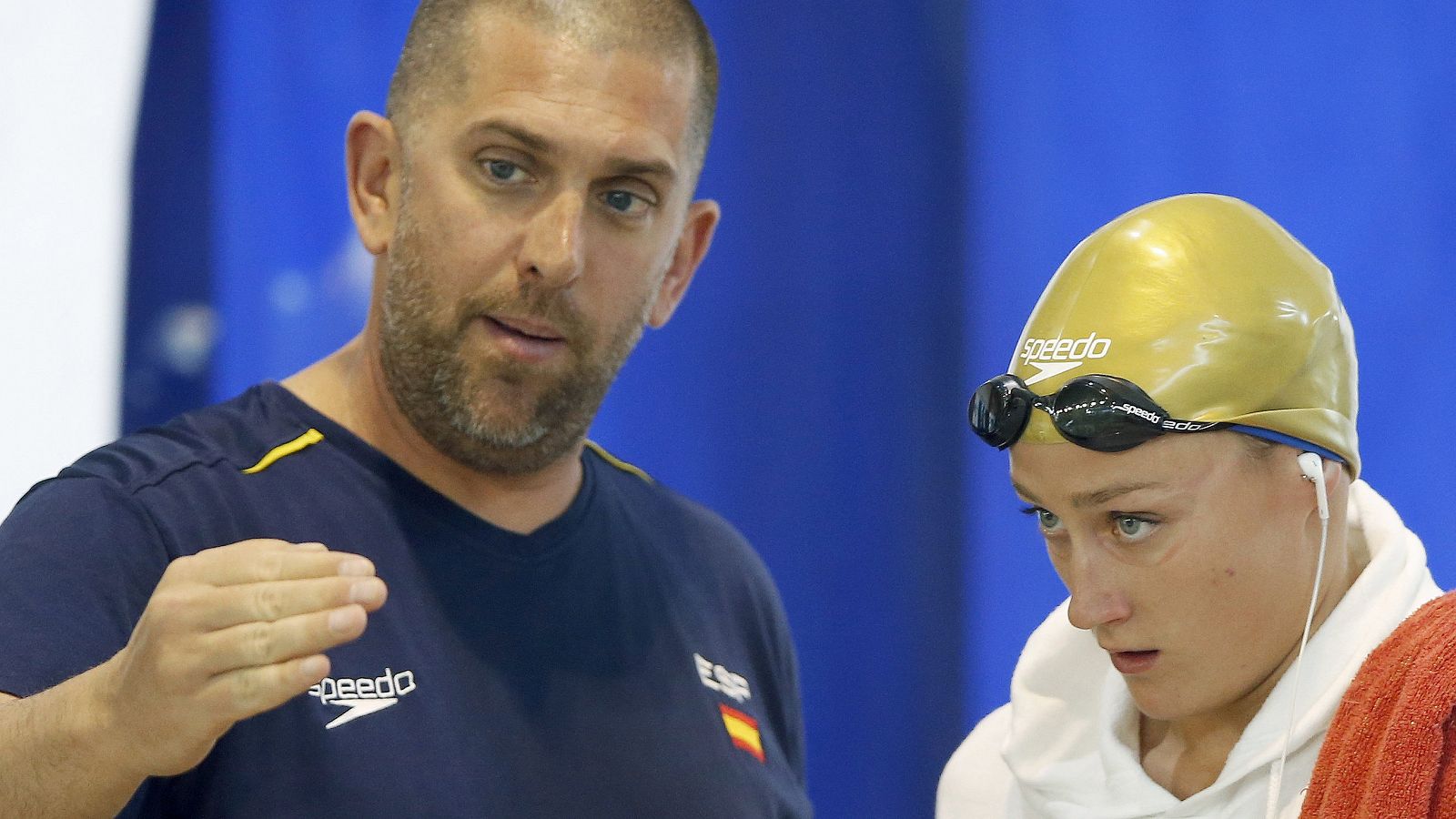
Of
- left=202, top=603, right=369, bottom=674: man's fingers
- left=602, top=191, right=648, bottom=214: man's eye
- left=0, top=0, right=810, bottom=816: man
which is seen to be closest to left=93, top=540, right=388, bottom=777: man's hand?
left=202, top=603, right=369, bottom=674: man's fingers

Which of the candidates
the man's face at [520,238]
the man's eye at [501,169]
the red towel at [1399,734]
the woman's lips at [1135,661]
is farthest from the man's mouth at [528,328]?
the red towel at [1399,734]

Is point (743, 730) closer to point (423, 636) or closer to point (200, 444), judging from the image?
point (423, 636)

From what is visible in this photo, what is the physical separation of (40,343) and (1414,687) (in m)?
1.64

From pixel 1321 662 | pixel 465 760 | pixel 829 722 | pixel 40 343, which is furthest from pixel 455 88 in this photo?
pixel 829 722

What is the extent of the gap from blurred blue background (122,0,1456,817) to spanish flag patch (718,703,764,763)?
0.50 meters

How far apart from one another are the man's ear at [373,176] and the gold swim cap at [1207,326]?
2.25 feet

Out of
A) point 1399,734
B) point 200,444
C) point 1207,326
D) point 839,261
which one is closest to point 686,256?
point 839,261

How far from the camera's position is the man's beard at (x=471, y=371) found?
137cm

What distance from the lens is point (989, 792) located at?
51.2 inches

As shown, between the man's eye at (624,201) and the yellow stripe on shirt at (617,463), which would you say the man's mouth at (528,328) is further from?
the yellow stripe on shirt at (617,463)

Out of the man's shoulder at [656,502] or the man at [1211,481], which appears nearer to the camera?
the man at [1211,481]

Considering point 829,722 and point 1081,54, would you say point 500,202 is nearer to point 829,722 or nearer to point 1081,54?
point 1081,54

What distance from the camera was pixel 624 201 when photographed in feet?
4.66

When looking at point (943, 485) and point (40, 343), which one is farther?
point (943, 485)
